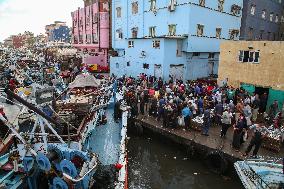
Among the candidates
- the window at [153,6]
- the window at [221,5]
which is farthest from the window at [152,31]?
the window at [221,5]

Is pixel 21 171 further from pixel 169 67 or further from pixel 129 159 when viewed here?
pixel 169 67

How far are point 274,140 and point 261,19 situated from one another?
2981cm

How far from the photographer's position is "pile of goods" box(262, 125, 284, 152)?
13.4 m

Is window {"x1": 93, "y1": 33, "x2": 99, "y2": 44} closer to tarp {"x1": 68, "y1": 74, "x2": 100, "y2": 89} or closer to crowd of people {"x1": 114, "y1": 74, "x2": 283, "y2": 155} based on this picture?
crowd of people {"x1": 114, "y1": 74, "x2": 283, "y2": 155}

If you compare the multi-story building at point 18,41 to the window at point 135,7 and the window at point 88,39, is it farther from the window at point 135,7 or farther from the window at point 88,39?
the window at point 135,7

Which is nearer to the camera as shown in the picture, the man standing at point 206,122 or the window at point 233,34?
the man standing at point 206,122

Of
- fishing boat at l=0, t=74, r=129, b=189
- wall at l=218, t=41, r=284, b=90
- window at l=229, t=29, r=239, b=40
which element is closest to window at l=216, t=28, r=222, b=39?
window at l=229, t=29, r=239, b=40

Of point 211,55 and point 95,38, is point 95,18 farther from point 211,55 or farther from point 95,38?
point 211,55

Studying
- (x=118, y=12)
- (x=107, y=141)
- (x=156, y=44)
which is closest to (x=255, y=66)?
(x=156, y=44)

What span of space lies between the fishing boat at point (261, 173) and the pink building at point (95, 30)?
35257 mm

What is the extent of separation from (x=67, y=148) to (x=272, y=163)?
8472 millimetres

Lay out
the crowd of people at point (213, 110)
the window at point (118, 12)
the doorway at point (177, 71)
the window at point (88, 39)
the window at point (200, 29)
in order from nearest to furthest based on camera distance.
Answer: the crowd of people at point (213, 110), the doorway at point (177, 71), the window at point (200, 29), the window at point (118, 12), the window at point (88, 39)

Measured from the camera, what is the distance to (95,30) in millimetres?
45500

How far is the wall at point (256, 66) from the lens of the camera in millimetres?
19250
